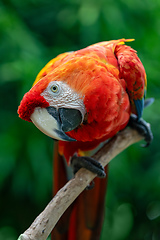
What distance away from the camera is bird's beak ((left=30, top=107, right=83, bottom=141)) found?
2.75ft

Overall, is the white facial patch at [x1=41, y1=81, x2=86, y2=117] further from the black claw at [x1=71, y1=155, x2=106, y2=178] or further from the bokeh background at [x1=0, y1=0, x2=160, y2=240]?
the bokeh background at [x1=0, y1=0, x2=160, y2=240]

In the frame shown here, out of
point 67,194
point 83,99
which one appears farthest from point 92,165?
A: point 83,99

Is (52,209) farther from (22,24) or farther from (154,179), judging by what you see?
(22,24)

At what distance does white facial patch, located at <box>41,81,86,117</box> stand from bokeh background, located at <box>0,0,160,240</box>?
0.73 meters

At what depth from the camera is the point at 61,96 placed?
87cm

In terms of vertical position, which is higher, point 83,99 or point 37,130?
point 83,99

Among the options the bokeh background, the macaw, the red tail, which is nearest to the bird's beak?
the macaw

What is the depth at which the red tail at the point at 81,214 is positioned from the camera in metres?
1.33

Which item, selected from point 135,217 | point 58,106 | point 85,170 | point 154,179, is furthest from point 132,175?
point 58,106

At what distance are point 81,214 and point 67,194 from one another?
0.46 m

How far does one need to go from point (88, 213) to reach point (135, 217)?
0.59 m

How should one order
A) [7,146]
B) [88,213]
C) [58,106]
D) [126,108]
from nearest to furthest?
[58,106], [126,108], [88,213], [7,146]

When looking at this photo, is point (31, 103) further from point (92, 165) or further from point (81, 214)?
point (81, 214)

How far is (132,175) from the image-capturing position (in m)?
1.76
